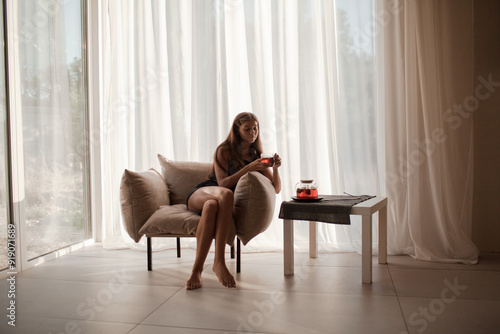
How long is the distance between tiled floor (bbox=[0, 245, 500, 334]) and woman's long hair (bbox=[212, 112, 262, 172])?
72 centimetres

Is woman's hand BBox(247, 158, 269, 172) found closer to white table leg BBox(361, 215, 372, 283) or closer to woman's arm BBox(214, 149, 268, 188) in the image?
woman's arm BBox(214, 149, 268, 188)

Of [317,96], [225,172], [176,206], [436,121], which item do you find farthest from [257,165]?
[436,121]

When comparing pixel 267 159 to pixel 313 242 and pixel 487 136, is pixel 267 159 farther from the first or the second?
pixel 487 136

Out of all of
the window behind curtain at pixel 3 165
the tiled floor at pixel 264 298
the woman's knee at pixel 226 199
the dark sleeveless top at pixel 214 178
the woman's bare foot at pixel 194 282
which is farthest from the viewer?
the dark sleeveless top at pixel 214 178

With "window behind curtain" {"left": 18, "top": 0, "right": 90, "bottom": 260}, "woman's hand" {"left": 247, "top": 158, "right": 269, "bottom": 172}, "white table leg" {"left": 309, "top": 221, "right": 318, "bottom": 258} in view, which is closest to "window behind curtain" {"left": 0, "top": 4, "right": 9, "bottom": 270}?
"window behind curtain" {"left": 18, "top": 0, "right": 90, "bottom": 260}

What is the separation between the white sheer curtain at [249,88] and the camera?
3.47 metres

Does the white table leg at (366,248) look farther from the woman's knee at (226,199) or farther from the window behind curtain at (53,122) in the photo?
the window behind curtain at (53,122)

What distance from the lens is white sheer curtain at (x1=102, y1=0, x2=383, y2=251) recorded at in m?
3.47

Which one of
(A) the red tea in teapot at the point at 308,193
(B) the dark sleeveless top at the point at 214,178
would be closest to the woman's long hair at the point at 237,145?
(B) the dark sleeveless top at the point at 214,178

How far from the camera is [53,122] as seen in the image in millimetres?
3471

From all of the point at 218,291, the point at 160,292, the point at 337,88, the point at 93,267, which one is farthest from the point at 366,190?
the point at 93,267

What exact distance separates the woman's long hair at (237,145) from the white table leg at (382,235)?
939 millimetres

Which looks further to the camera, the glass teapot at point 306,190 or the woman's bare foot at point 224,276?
the glass teapot at point 306,190

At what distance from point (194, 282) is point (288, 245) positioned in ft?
2.06
